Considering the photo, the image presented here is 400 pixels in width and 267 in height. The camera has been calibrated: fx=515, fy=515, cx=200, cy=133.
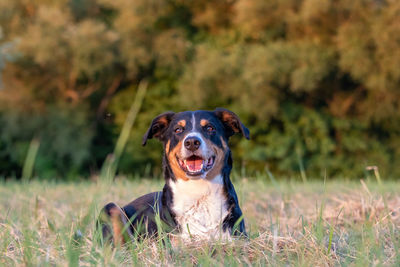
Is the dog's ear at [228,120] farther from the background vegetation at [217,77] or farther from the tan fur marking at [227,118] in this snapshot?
the background vegetation at [217,77]

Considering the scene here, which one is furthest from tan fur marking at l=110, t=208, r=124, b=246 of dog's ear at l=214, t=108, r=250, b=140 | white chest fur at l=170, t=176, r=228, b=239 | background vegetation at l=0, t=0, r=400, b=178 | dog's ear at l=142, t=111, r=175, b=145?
background vegetation at l=0, t=0, r=400, b=178

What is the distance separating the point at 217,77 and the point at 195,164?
15.2 m

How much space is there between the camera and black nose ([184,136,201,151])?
3764mm

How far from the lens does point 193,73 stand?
1980 cm

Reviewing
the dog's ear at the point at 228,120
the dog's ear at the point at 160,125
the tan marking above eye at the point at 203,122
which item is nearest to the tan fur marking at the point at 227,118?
the dog's ear at the point at 228,120

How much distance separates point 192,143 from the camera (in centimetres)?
377

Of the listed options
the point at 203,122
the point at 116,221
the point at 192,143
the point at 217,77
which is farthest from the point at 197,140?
the point at 217,77

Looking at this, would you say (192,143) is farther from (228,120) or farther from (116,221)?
(116,221)

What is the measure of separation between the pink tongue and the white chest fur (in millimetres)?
Result: 125

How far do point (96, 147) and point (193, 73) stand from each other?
534 centimetres

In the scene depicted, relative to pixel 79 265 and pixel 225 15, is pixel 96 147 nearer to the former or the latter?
pixel 225 15

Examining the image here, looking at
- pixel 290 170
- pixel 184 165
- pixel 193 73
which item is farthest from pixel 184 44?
pixel 184 165

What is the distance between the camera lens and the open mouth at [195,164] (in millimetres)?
3795

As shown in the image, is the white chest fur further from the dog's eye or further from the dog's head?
the dog's eye
